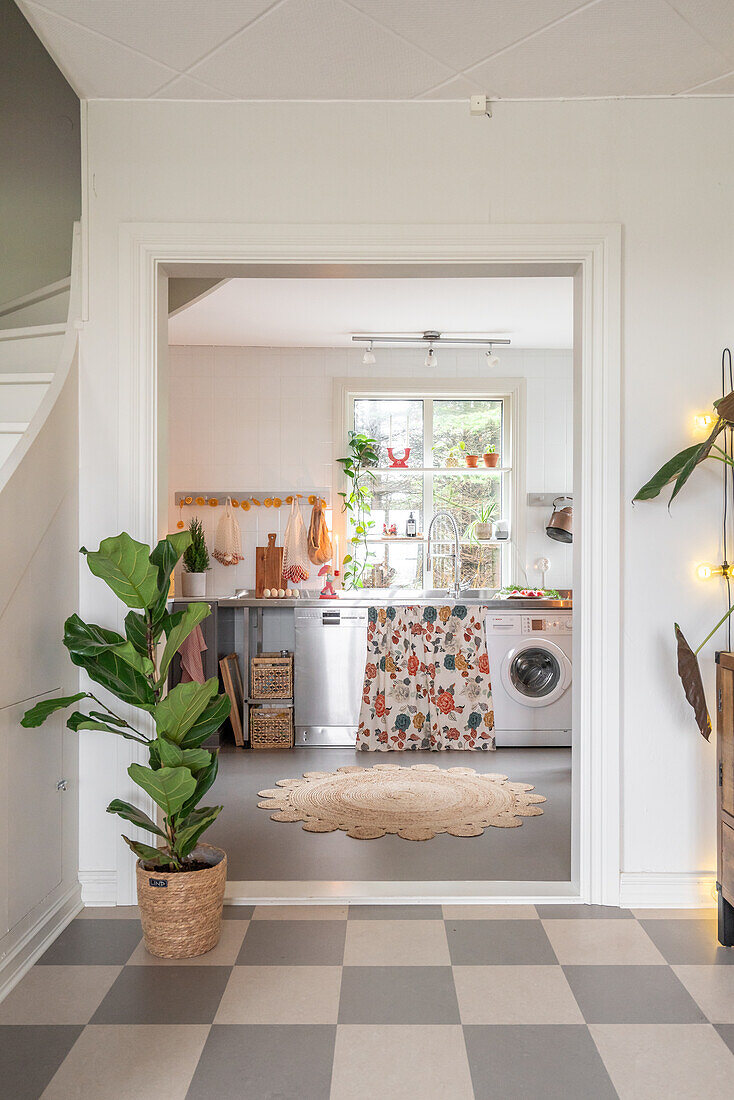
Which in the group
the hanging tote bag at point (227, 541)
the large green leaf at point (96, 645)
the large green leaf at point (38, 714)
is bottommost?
the large green leaf at point (38, 714)

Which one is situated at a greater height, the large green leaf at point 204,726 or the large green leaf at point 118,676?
the large green leaf at point 118,676

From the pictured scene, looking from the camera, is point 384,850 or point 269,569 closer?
point 384,850

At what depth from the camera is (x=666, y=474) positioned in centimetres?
263

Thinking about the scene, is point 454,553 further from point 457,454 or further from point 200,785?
point 200,785

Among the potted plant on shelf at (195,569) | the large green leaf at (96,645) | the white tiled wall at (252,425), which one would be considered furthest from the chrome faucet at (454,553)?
the large green leaf at (96,645)

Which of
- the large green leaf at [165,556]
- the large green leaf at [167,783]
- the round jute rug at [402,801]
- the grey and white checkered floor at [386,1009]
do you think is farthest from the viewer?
the round jute rug at [402,801]

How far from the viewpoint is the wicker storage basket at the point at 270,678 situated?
5.09 m

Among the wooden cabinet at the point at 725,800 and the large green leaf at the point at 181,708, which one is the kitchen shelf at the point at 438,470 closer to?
the wooden cabinet at the point at 725,800

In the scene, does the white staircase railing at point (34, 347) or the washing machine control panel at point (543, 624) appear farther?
the washing machine control panel at point (543, 624)

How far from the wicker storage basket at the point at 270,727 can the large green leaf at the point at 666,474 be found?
298 centimetres

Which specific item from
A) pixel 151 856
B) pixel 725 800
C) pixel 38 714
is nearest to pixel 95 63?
pixel 38 714

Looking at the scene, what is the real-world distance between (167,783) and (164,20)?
2135mm

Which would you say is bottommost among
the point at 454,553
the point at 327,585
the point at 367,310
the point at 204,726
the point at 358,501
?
the point at 204,726

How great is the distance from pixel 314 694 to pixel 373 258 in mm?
2904
